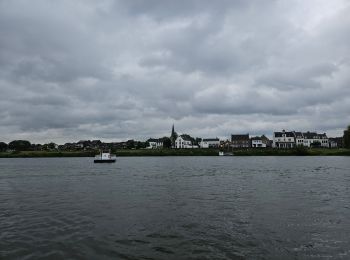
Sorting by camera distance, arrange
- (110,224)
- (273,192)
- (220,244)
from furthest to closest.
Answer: (273,192) < (110,224) < (220,244)

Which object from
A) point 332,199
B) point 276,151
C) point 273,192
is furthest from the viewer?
point 276,151

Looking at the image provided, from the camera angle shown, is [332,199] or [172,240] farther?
[332,199]

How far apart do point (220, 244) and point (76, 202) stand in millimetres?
17879

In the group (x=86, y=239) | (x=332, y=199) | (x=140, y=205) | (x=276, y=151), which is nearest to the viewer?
(x=86, y=239)

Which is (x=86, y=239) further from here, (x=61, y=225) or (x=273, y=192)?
(x=273, y=192)

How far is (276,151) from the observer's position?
184 metres

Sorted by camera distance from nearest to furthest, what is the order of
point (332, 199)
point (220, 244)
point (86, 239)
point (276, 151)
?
point (220, 244) < point (86, 239) < point (332, 199) < point (276, 151)

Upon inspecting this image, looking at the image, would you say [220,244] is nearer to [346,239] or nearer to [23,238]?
[346,239]

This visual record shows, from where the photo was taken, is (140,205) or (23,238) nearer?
(23,238)

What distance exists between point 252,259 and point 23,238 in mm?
11380

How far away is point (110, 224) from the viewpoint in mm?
21734

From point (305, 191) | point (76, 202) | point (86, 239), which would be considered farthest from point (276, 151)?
point (86, 239)

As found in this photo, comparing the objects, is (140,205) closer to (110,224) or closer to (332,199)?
(110,224)

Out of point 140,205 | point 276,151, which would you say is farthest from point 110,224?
point 276,151
